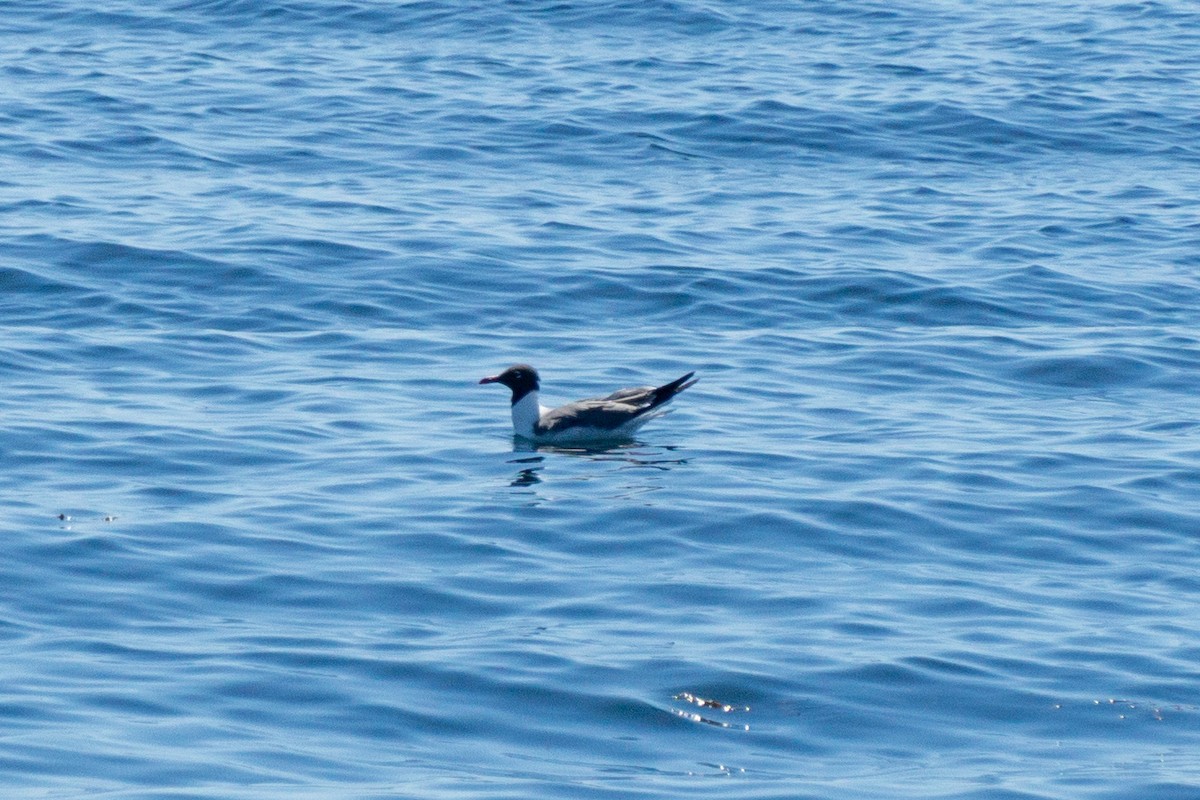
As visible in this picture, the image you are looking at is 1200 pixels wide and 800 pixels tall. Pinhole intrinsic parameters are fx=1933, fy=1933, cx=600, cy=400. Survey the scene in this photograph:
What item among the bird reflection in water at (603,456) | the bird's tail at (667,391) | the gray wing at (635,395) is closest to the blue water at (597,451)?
the bird reflection in water at (603,456)

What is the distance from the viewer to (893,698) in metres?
9.34

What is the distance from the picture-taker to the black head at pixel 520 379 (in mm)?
14766

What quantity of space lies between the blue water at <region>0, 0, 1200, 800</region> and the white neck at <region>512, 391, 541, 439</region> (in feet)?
0.58

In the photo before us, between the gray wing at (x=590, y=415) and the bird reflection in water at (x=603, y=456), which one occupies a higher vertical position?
the gray wing at (x=590, y=415)

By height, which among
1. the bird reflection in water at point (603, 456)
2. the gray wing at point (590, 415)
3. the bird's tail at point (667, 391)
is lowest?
the bird reflection in water at point (603, 456)

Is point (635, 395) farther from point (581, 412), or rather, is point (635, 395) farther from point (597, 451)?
point (597, 451)

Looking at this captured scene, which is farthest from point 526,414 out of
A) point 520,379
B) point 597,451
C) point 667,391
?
point 667,391

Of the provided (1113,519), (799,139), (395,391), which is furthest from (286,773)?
(799,139)

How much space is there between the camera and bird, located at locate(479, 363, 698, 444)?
47.8 ft

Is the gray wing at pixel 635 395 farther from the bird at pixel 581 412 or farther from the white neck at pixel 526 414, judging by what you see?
the white neck at pixel 526 414

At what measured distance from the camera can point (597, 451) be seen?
14.9 m

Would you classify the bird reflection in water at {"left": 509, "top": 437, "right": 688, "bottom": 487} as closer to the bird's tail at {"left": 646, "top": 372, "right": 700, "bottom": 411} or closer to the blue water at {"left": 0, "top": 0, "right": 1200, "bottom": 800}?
the blue water at {"left": 0, "top": 0, "right": 1200, "bottom": 800}

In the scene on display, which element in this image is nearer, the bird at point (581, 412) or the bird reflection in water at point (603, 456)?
the bird reflection in water at point (603, 456)

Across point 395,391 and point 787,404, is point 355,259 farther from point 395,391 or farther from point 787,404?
point 787,404
